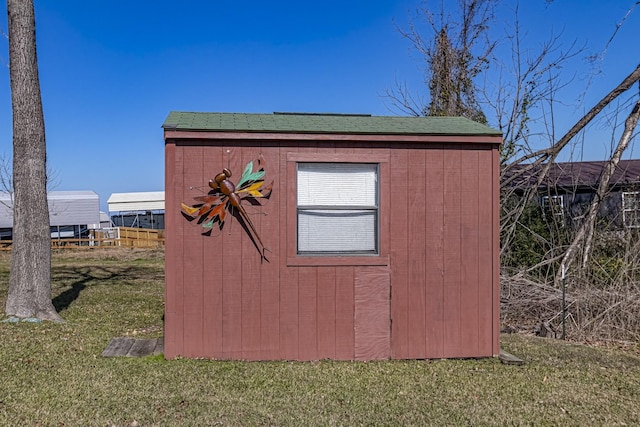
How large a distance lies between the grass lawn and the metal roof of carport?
27.8 meters

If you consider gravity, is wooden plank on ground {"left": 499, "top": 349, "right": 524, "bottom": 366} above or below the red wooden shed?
below

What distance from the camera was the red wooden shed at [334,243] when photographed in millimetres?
4980

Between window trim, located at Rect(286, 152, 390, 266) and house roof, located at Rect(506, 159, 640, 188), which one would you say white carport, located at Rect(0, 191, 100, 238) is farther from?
window trim, located at Rect(286, 152, 390, 266)

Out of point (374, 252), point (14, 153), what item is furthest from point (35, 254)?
point (374, 252)

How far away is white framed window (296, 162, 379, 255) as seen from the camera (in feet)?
16.9

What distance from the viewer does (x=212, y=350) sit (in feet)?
16.4

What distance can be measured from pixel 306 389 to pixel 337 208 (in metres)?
1.68

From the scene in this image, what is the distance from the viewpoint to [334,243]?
5.20 meters

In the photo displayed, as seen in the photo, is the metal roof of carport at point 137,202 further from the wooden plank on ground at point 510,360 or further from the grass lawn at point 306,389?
the wooden plank on ground at point 510,360

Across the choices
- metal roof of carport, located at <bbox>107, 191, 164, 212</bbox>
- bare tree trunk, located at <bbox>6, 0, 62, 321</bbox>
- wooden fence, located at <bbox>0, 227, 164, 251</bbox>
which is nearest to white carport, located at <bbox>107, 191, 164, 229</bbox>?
metal roof of carport, located at <bbox>107, 191, 164, 212</bbox>

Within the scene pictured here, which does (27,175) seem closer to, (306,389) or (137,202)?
(306,389)

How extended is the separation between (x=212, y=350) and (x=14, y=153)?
391 centimetres

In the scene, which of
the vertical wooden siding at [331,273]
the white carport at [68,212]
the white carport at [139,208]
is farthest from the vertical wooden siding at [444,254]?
the white carport at [139,208]

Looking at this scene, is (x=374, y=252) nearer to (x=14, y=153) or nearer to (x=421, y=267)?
(x=421, y=267)
